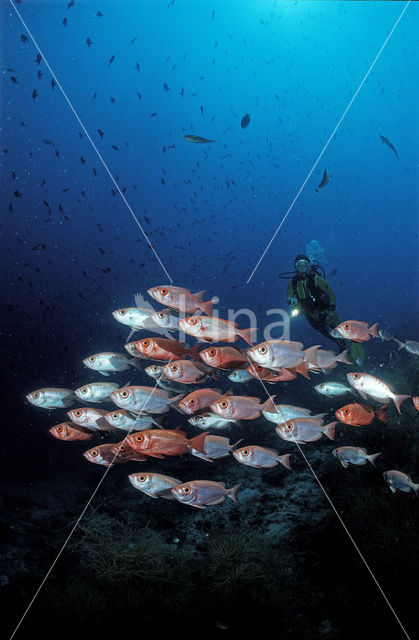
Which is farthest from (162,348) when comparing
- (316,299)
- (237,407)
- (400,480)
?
(316,299)

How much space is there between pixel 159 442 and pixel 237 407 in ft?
3.33

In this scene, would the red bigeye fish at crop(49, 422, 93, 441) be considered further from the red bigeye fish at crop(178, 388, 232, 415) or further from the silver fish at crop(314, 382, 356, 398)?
the silver fish at crop(314, 382, 356, 398)

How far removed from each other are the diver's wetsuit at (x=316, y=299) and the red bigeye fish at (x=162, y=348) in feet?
18.6

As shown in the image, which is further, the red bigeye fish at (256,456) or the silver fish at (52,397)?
the silver fish at (52,397)

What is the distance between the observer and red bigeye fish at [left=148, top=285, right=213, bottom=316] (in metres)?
3.76

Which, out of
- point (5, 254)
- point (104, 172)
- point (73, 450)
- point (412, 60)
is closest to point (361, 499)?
point (73, 450)

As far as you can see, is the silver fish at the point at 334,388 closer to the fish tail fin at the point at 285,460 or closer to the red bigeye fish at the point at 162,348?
the fish tail fin at the point at 285,460

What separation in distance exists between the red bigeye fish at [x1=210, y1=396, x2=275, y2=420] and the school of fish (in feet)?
0.04

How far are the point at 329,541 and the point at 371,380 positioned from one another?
300 cm

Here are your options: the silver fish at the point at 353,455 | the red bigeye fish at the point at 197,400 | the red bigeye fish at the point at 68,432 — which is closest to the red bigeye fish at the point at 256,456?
the red bigeye fish at the point at 197,400

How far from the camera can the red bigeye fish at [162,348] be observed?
3.42 meters

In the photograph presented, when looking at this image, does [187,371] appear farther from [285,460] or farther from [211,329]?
[285,460]

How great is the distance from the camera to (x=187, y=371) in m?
3.68

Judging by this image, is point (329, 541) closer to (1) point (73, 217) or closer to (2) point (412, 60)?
(2) point (412, 60)
